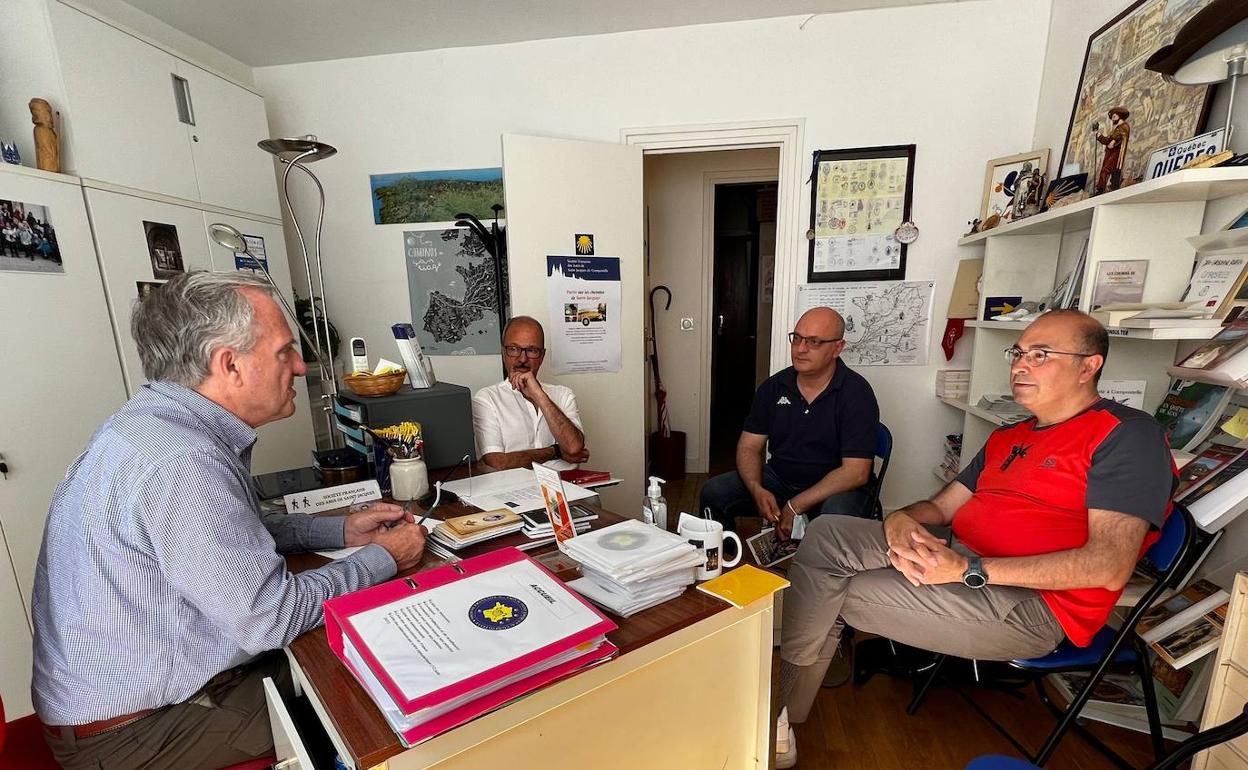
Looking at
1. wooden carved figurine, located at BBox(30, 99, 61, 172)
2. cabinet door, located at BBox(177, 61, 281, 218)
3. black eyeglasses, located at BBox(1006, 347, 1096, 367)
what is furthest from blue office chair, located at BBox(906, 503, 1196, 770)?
cabinet door, located at BBox(177, 61, 281, 218)


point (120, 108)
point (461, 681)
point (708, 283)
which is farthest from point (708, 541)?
point (708, 283)

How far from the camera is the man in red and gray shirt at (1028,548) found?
1.20 metres

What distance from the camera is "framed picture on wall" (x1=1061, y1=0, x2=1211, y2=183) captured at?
160 centimetres

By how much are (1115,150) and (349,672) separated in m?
2.63

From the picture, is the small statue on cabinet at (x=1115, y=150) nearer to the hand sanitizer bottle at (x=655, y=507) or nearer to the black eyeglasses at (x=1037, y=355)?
the black eyeglasses at (x=1037, y=355)

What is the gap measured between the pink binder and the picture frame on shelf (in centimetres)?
264

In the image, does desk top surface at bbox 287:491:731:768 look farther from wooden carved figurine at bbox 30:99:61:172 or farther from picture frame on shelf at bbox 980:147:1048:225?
picture frame on shelf at bbox 980:147:1048:225

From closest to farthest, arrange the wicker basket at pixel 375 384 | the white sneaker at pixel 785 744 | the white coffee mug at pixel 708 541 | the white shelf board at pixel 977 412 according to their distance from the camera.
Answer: the white coffee mug at pixel 708 541, the white sneaker at pixel 785 744, the wicker basket at pixel 375 384, the white shelf board at pixel 977 412

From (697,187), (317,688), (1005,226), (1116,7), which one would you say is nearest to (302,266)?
(697,187)

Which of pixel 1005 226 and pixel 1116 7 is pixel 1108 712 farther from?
pixel 1116 7

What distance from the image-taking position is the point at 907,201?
263 cm

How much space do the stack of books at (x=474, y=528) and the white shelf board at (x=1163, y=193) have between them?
189cm

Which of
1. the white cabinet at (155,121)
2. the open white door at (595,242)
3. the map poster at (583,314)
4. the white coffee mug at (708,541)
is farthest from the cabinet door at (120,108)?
the white coffee mug at (708,541)

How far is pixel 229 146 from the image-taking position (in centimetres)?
243
